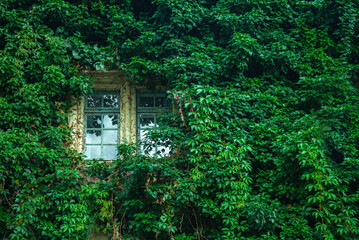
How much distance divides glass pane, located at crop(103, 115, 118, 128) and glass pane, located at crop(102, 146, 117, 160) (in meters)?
0.47

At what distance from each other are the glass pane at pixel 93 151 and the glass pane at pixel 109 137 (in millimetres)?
194

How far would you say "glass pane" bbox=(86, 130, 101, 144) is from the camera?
8.75 m

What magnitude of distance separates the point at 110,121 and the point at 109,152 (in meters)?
0.66

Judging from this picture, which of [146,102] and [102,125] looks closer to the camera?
[102,125]

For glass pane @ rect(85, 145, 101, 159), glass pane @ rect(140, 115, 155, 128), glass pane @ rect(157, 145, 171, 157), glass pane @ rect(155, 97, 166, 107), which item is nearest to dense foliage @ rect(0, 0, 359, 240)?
glass pane @ rect(157, 145, 171, 157)

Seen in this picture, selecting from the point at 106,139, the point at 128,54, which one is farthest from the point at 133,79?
the point at 106,139

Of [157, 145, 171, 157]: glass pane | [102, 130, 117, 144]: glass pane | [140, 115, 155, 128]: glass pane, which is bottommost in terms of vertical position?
[157, 145, 171, 157]: glass pane

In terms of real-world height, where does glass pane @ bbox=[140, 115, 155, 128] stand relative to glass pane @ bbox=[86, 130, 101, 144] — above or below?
above

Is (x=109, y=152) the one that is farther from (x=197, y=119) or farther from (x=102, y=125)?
(x=197, y=119)

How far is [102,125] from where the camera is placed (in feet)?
29.2

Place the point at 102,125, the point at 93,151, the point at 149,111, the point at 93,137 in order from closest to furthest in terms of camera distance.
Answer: the point at 93,151 < the point at 93,137 < the point at 102,125 < the point at 149,111

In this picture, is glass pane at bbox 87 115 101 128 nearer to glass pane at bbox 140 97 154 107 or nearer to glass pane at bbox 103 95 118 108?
glass pane at bbox 103 95 118 108

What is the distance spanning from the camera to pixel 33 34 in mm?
8508

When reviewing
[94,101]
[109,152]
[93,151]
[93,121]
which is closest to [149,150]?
[109,152]
